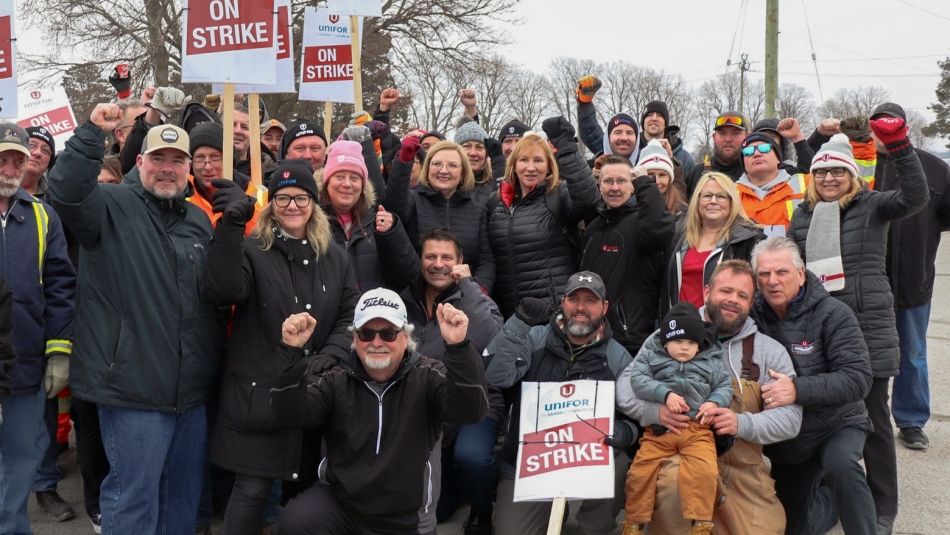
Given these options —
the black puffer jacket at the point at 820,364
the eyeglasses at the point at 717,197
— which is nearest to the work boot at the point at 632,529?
the black puffer jacket at the point at 820,364

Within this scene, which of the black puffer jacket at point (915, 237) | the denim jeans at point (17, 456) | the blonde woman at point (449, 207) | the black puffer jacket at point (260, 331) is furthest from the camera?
the black puffer jacket at point (915, 237)

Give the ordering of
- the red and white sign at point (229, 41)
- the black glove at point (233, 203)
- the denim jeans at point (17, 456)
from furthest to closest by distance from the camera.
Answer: the red and white sign at point (229, 41), the denim jeans at point (17, 456), the black glove at point (233, 203)

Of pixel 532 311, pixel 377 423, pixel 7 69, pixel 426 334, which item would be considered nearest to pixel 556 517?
pixel 377 423

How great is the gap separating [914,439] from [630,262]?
111 inches

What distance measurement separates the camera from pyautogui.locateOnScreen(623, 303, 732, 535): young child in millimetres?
4035

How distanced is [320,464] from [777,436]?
7.86ft

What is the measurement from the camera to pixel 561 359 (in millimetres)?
4578

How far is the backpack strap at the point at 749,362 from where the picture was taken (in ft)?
14.1

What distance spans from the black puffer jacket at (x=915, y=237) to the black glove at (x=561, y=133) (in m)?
2.60

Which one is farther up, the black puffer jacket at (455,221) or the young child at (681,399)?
the black puffer jacket at (455,221)

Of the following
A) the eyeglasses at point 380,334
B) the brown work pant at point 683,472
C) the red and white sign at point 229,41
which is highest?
the red and white sign at point 229,41

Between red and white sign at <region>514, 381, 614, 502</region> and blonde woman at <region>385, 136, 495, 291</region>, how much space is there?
118 cm

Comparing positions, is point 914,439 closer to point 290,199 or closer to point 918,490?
point 918,490

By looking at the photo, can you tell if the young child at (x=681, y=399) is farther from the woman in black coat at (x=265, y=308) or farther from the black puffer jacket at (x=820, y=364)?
the woman in black coat at (x=265, y=308)
